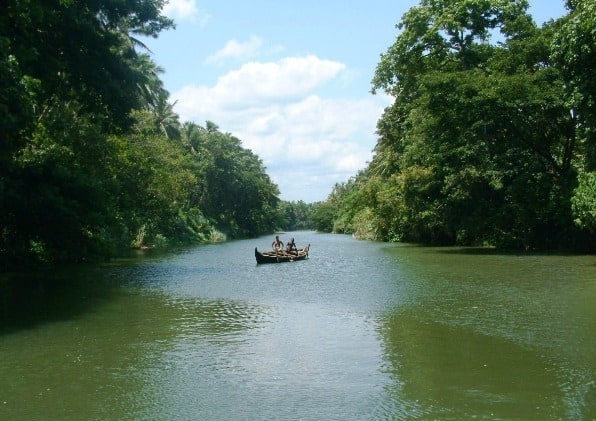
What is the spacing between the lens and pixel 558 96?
30.2m

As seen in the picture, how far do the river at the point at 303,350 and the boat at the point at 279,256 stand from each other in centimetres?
1013

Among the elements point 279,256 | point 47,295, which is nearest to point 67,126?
point 279,256

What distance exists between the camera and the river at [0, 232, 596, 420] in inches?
294

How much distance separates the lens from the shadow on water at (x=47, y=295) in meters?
13.9

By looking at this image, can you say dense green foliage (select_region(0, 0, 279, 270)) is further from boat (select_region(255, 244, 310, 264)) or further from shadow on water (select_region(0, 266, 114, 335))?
boat (select_region(255, 244, 310, 264))

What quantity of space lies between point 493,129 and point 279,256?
44.7 feet

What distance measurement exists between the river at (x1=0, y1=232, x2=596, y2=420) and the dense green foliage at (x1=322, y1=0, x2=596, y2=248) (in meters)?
12.5

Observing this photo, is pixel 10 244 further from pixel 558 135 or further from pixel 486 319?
pixel 558 135

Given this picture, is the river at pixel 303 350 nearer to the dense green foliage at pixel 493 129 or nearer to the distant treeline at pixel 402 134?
the distant treeline at pixel 402 134

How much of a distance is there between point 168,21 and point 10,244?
35.0 ft

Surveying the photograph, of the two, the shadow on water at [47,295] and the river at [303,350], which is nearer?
the river at [303,350]

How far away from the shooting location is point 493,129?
1323 inches

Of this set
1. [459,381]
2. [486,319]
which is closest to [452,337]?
[486,319]

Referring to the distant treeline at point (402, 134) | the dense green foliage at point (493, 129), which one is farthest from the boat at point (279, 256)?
the dense green foliage at point (493, 129)
